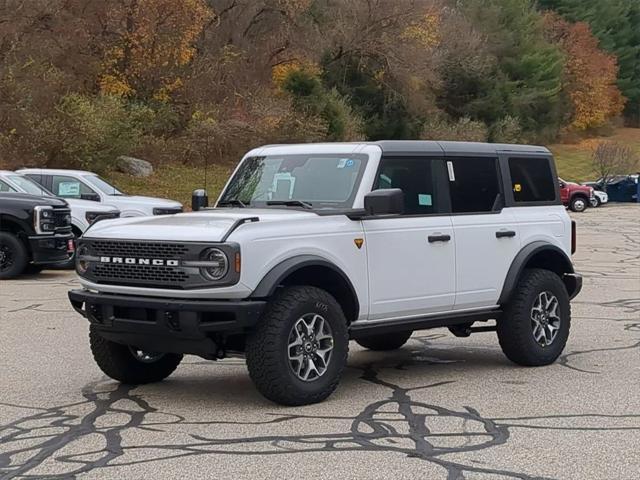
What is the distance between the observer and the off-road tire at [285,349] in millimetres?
7125

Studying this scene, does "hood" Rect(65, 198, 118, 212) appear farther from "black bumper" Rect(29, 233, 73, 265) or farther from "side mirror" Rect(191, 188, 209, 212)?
"side mirror" Rect(191, 188, 209, 212)

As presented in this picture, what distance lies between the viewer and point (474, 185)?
9062 millimetres

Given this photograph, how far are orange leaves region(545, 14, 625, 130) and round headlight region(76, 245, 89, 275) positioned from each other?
8110 centimetres

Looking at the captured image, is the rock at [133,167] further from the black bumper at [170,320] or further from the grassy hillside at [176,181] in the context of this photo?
the black bumper at [170,320]

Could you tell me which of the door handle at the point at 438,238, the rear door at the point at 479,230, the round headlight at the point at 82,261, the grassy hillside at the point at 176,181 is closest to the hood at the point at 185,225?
the round headlight at the point at 82,261

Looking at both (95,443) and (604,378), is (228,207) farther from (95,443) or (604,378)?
(604,378)

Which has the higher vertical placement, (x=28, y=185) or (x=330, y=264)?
(x=28, y=185)

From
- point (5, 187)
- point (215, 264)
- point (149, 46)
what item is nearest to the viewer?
point (215, 264)

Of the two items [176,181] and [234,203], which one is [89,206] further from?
[176,181]

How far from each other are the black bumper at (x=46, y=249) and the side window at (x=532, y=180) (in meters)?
9.81

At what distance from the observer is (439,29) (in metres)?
59.9

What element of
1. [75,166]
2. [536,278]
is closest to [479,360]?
[536,278]

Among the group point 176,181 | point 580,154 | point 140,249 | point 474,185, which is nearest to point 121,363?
point 140,249

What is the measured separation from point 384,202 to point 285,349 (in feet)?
4.51
